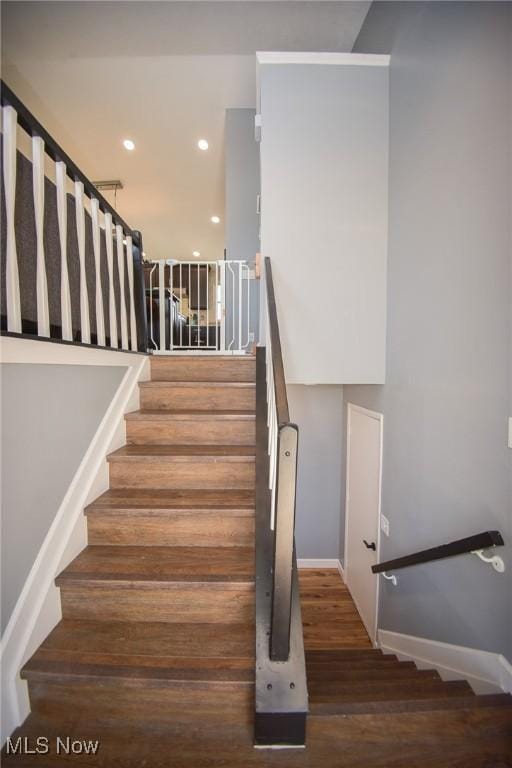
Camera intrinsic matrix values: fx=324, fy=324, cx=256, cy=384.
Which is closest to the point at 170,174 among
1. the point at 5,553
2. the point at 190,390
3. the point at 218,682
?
the point at 190,390

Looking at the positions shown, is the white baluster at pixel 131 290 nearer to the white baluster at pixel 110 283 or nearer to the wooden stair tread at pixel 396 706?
the white baluster at pixel 110 283

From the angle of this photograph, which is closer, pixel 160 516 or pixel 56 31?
pixel 160 516

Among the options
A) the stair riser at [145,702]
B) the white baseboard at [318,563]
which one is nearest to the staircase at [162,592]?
the stair riser at [145,702]

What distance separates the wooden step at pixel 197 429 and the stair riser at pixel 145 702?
1.23 metres

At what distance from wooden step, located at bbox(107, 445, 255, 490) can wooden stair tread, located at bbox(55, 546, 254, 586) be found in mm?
362

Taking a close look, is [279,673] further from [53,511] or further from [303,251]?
[303,251]

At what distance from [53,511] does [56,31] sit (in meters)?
4.40

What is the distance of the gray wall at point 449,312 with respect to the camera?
1.29 m

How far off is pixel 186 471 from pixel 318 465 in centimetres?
209

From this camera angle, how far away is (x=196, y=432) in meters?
2.20

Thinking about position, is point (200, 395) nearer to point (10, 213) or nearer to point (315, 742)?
point (10, 213)

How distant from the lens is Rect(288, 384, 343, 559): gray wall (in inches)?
143

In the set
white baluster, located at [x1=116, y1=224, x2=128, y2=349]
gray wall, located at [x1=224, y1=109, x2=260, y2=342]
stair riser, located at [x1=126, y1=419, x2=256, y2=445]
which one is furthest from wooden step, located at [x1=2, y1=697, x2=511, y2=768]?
gray wall, located at [x1=224, y1=109, x2=260, y2=342]

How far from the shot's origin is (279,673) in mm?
1050
